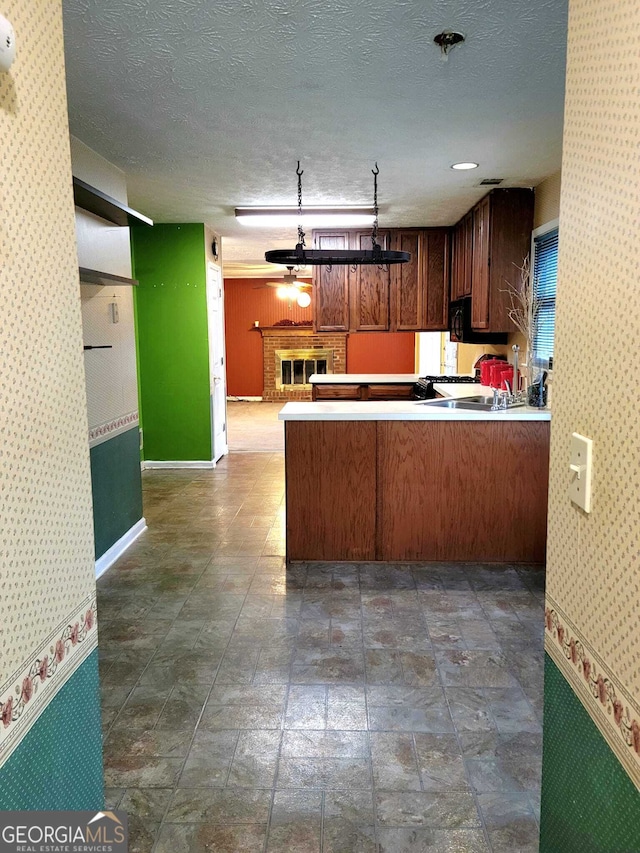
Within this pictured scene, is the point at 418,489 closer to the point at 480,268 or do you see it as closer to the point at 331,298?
the point at 480,268

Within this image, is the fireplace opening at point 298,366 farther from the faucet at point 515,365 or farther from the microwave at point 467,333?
the faucet at point 515,365

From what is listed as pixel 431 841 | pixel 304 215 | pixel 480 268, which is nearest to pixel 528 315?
pixel 480 268

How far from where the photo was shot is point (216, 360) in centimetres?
646

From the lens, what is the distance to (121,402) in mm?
4000

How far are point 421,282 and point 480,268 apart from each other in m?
1.29

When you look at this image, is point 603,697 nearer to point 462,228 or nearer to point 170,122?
point 170,122

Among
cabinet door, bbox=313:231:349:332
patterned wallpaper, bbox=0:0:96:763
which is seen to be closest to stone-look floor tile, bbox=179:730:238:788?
patterned wallpaper, bbox=0:0:96:763

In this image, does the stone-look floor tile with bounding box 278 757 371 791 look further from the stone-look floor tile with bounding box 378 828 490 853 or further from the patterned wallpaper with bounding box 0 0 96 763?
the patterned wallpaper with bounding box 0 0 96 763

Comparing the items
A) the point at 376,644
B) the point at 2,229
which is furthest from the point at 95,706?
the point at 376,644

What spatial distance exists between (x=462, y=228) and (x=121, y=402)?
3.46 m

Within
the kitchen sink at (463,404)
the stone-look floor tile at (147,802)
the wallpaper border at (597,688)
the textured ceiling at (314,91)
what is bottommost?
the stone-look floor tile at (147,802)

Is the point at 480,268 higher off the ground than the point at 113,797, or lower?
higher

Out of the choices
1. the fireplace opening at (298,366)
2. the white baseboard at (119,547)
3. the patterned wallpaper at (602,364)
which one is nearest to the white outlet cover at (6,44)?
the patterned wallpaper at (602,364)

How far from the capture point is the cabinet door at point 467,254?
205 inches
